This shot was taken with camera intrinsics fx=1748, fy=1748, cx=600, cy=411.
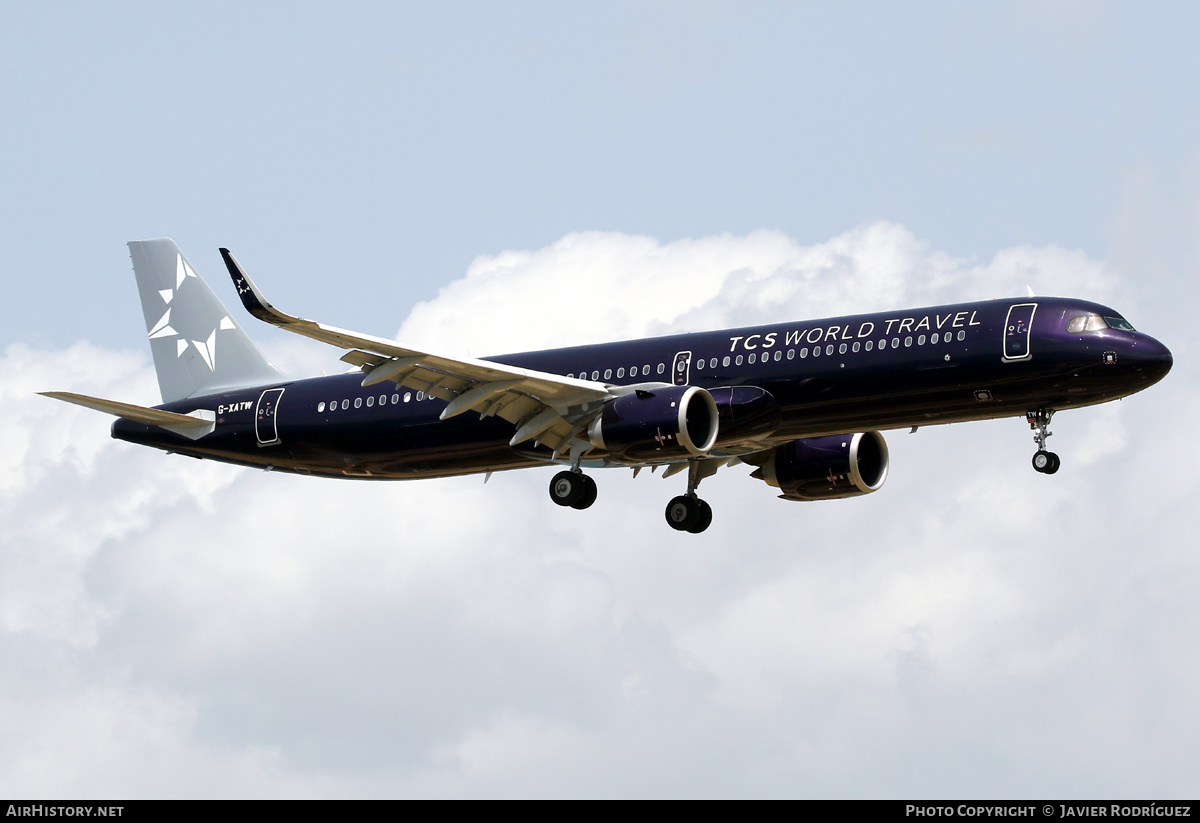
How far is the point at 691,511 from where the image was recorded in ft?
176

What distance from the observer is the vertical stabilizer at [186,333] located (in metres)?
58.9

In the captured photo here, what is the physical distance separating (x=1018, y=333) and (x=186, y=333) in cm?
2948

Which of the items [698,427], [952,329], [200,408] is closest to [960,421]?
[952,329]

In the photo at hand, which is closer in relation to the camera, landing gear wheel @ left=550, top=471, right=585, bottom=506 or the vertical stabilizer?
landing gear wheel @ left=550, top=471, right=585, bottom=506

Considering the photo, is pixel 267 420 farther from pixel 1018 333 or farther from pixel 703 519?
pixel 1018 333

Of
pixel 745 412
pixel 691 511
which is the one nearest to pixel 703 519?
pixel 691 511

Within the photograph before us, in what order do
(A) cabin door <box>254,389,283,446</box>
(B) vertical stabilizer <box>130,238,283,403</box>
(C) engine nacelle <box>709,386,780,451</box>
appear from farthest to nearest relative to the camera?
(B) vertical stabilizer <box>130,238,283,403</box>
(A) cabin door <box>254,389,283,446</box>
(C) engine nacelle <box>709,386,780,451</box>

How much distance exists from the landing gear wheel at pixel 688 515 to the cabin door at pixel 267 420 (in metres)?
12.7

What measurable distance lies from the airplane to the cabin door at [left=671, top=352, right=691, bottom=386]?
43 millimetres

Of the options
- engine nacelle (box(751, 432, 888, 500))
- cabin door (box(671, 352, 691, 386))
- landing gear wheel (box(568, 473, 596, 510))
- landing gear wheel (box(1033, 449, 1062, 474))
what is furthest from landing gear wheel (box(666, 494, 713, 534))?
landing gear wheel (box(1033, 449, 1062, 474))

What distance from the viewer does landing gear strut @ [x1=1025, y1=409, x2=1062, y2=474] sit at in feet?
149

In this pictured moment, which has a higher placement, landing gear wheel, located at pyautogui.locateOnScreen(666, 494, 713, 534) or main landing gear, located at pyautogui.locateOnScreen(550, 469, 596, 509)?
landing gear wheel, located at pyautogui.locateOnScreen(666, 494, 713, 534)

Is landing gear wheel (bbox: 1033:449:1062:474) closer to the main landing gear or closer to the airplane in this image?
the airplane

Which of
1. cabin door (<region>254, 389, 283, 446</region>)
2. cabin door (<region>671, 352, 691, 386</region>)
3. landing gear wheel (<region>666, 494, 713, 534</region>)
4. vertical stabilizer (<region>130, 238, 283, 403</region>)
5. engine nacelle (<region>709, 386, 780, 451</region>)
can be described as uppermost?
vertical stabilizer (<region>130, 238, 283, 403</region>)
